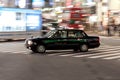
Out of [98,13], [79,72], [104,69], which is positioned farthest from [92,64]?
[98,13]

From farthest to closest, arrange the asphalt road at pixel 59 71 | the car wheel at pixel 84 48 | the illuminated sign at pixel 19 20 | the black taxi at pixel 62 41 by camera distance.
Answer: the illuminated sign at pixel 19 20 < the car wheel at pixel 84 48 < the black taxi at pixel 62 41 < the asphalt road at pixel 59 71

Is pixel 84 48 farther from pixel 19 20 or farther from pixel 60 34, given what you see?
pixel 19 20

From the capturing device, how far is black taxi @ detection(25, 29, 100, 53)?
21.3 metres

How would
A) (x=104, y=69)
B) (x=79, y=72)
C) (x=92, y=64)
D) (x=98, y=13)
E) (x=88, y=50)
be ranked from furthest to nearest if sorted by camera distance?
(x=98, y=13) → (x=88, y=50) → (x=92, y=64) → (x=104, y=69) → (x=79, y=72)

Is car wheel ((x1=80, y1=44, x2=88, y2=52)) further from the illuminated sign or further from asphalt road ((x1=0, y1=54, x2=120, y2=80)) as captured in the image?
the illuminated sign

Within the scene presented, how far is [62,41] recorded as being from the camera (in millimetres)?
21875

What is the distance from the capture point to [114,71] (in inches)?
557

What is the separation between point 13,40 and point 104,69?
19.5 m

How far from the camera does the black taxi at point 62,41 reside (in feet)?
69.8

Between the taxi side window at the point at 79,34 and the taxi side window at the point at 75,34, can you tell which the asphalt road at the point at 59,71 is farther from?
the taxi side window at the point at 79,34

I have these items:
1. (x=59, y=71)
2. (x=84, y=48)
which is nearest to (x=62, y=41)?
(x=84, y=48)

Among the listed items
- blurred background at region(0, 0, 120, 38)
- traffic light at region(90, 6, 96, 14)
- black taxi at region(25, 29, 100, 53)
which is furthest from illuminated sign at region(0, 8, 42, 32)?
traffic light at region(90, 6, 96, 14)

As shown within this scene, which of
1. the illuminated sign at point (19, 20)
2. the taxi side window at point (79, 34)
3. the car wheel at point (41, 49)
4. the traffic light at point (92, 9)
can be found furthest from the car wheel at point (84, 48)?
the traffic light at point (92, 9)

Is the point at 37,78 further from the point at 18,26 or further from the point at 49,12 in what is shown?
the point at 49,12
